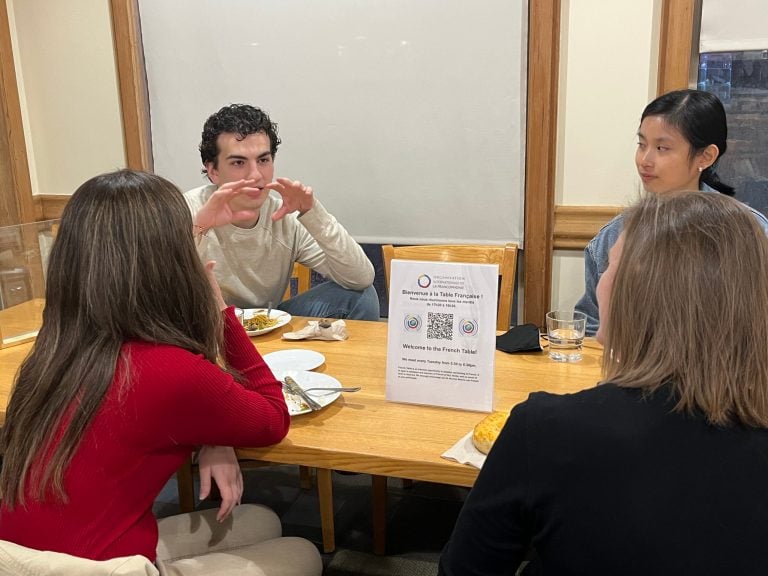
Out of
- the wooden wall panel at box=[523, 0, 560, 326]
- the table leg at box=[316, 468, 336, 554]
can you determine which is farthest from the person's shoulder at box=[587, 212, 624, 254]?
the table leg at box=[316, 468, 336, 554]

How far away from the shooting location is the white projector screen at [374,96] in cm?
284

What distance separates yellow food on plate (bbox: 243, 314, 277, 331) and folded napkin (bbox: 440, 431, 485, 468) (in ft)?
2.77

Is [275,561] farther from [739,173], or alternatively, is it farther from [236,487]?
[739,173]

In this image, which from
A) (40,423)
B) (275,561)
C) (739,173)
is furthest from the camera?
(739,173)

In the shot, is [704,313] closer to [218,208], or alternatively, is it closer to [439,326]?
[439,326]

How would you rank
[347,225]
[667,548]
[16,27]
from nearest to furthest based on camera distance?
[667,548], [347,225], [16,27]

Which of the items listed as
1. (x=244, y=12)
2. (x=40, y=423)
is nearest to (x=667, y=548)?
(x=40, y=423)

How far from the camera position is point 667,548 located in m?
0.73

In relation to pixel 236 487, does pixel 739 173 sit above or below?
above

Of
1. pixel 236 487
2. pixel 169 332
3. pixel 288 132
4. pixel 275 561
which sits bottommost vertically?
pixel 275 561

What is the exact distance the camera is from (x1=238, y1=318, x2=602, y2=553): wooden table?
1182mm

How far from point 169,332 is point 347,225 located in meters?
2.08

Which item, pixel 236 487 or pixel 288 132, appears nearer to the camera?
pixel 236 487

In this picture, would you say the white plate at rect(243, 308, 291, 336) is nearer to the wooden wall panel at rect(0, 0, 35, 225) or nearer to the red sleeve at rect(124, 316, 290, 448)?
the red sleeve at rect(124, 316, 290, 448)
